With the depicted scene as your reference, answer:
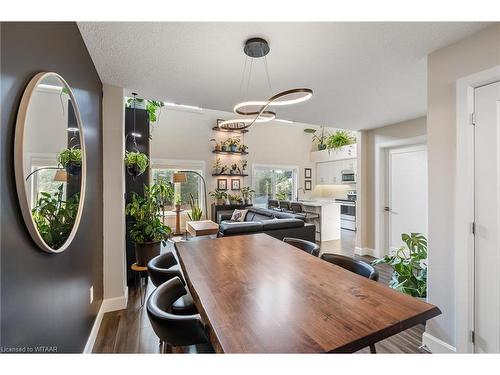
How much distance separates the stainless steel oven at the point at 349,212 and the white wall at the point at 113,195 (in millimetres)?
6136

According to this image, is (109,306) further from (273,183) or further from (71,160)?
(273,183)

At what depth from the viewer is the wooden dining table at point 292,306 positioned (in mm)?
834

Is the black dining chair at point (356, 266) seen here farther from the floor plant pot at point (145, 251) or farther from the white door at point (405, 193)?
the white door at point (405, 193)

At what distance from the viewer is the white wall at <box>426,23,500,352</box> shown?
1.77m

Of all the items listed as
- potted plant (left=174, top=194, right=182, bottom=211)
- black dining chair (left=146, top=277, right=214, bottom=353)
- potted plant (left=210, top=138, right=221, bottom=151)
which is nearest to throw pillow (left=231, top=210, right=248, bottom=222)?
potted plant (left=174, top=194, right=182, bottom=211)

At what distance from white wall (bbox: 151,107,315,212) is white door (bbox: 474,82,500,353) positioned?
6.16 m

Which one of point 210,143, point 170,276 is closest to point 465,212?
point 170,276

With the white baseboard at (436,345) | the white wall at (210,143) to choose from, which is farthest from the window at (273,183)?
the white baseboard at (436,345)

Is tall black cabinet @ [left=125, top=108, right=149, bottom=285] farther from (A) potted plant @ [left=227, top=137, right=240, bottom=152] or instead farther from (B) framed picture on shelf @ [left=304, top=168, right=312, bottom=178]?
(B) framed picture on shelf @ [left=304, top=168, right=312, bottom=178]

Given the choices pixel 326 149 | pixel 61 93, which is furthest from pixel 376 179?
pixel 61 93

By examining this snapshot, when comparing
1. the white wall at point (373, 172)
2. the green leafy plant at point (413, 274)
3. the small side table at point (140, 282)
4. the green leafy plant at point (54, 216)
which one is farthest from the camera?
the white wall at point (373, 172)

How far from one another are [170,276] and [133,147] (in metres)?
2.34

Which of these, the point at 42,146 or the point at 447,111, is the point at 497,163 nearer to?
the point at 447,111

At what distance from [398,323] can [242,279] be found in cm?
77
